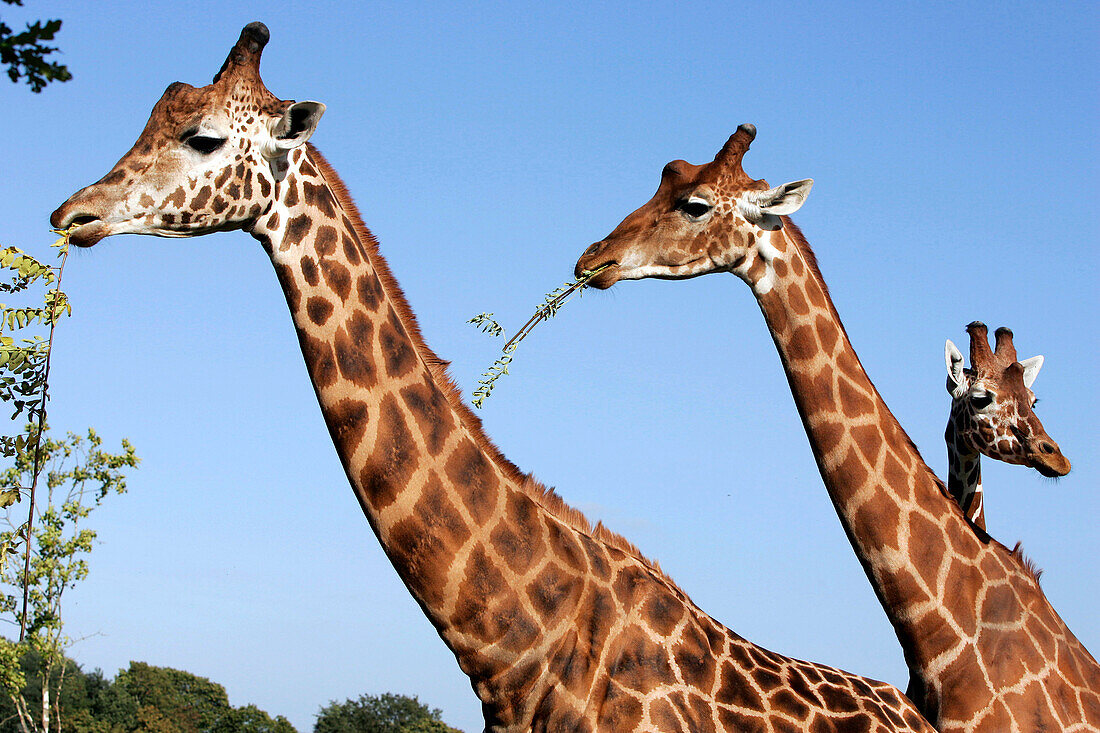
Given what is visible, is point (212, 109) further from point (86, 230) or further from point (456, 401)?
point (456, 401)

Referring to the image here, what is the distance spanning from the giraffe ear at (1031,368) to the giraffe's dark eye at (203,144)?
7.63 meters

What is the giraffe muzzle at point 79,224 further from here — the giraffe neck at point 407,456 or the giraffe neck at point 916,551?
the giraffe neck at point 916,551

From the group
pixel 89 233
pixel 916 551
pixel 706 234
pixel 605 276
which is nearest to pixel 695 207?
pixel 706 234

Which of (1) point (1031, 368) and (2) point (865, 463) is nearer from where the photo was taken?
(2) point (865, 463)

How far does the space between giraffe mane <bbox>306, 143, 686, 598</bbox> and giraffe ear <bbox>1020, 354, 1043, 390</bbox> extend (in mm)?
5429

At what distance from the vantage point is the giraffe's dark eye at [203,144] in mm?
6125

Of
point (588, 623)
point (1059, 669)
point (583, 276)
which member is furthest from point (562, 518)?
point (1059, 669)

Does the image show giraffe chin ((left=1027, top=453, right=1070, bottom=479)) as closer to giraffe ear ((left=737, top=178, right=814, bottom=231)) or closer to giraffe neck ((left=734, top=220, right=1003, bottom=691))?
giraffe neck ((left=734, top=220, right=1003, bottom=691))

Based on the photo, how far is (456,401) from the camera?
6.50m

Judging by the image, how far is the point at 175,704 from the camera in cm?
3772

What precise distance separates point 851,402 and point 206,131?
465cm

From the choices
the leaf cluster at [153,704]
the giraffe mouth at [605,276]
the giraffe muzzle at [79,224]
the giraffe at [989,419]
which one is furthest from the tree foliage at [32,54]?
the leaf cluster at [153,704]

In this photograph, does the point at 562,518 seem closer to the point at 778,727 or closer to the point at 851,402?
the point at 778,727

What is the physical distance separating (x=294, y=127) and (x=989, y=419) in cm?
649
